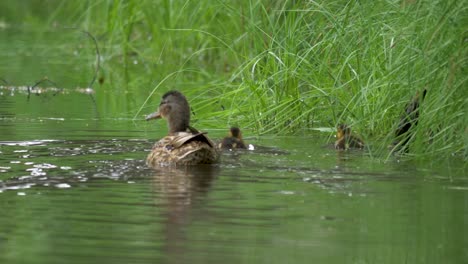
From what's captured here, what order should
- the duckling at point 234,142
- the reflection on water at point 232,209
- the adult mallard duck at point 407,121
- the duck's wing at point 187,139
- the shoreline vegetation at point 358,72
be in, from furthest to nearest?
1. the duckling at point 234,142
2. the duck's wing at point 187,139
3. the adult mallard duck at point 407,121
4. the shoreline vegetation at point 358,72
5. the reflection on water at point 232,209

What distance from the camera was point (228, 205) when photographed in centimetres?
711

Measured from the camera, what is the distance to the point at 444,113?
8.17m

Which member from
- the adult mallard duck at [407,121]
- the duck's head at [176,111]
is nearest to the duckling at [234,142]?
the duck's head at [176,111]

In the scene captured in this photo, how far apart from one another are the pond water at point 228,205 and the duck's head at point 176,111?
34 cm

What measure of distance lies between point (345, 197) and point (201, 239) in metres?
1.58

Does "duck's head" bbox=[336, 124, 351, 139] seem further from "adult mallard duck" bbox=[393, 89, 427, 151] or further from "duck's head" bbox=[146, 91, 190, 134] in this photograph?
"duck's head" bbox=[146, 91, 190, 134]

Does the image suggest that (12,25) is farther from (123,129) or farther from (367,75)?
(367,75)

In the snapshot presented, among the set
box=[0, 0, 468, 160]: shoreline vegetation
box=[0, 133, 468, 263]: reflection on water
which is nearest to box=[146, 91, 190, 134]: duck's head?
box=[0, 133, 468, 263]: reflection on water

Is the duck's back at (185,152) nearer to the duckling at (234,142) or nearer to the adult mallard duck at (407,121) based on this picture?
the duckling at (234,142)

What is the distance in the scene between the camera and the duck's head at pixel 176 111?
988cm

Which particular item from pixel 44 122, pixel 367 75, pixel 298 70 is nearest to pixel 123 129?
pixel 44 122

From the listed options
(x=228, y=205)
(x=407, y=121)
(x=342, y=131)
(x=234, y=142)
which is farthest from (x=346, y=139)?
(x=228, y=205)

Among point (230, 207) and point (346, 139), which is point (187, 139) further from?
point (230, 207)

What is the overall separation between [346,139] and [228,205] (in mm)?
2657
